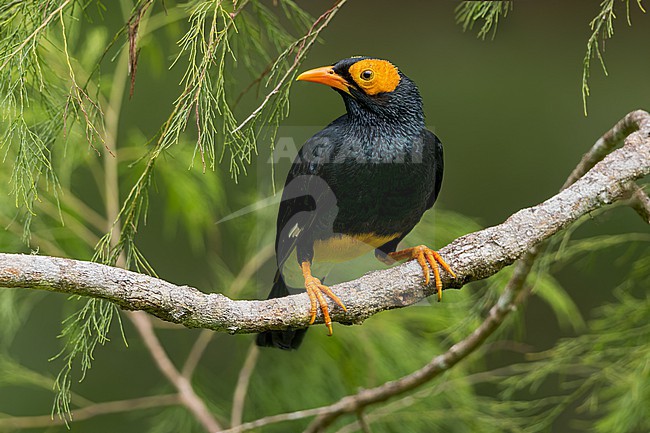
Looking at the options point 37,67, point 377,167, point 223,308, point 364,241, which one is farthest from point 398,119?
point 37,67

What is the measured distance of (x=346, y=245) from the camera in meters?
1.85

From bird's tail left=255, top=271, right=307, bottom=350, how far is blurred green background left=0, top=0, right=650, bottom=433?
1.26 ft

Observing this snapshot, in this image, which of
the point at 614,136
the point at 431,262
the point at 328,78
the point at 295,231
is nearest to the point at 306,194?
the point at 295,231

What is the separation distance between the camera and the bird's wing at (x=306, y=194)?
176 centimetres

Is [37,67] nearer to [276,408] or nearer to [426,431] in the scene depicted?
[276,408]

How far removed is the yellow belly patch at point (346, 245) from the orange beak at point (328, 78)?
31 centimetres

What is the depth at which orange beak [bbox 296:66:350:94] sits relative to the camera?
172 centimetres

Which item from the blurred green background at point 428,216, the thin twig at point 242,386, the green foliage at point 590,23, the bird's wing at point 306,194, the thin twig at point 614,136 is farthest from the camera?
the blurred green background at point 428,216

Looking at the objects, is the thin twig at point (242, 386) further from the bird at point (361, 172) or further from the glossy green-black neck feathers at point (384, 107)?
the glossy green-black neck feathers at point (384, 107)

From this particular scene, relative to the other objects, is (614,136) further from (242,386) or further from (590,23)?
(242,386)

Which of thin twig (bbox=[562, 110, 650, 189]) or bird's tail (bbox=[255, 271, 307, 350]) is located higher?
thin twig (bbox=[562, 110, 650, 189])

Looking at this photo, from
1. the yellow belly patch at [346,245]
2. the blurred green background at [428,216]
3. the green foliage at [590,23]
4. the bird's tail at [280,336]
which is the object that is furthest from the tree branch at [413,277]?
the blurred green background at [428,216]

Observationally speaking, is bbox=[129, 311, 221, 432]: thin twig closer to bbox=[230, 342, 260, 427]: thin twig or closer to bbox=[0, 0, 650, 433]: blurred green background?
bbox=[230, 342, 260, 427]: thin twig

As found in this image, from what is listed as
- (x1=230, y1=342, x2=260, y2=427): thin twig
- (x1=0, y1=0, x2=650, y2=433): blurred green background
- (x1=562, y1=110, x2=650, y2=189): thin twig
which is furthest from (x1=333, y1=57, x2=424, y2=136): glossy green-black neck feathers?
(x1=230, y1=342, x2=260, y2=427): thin twig
